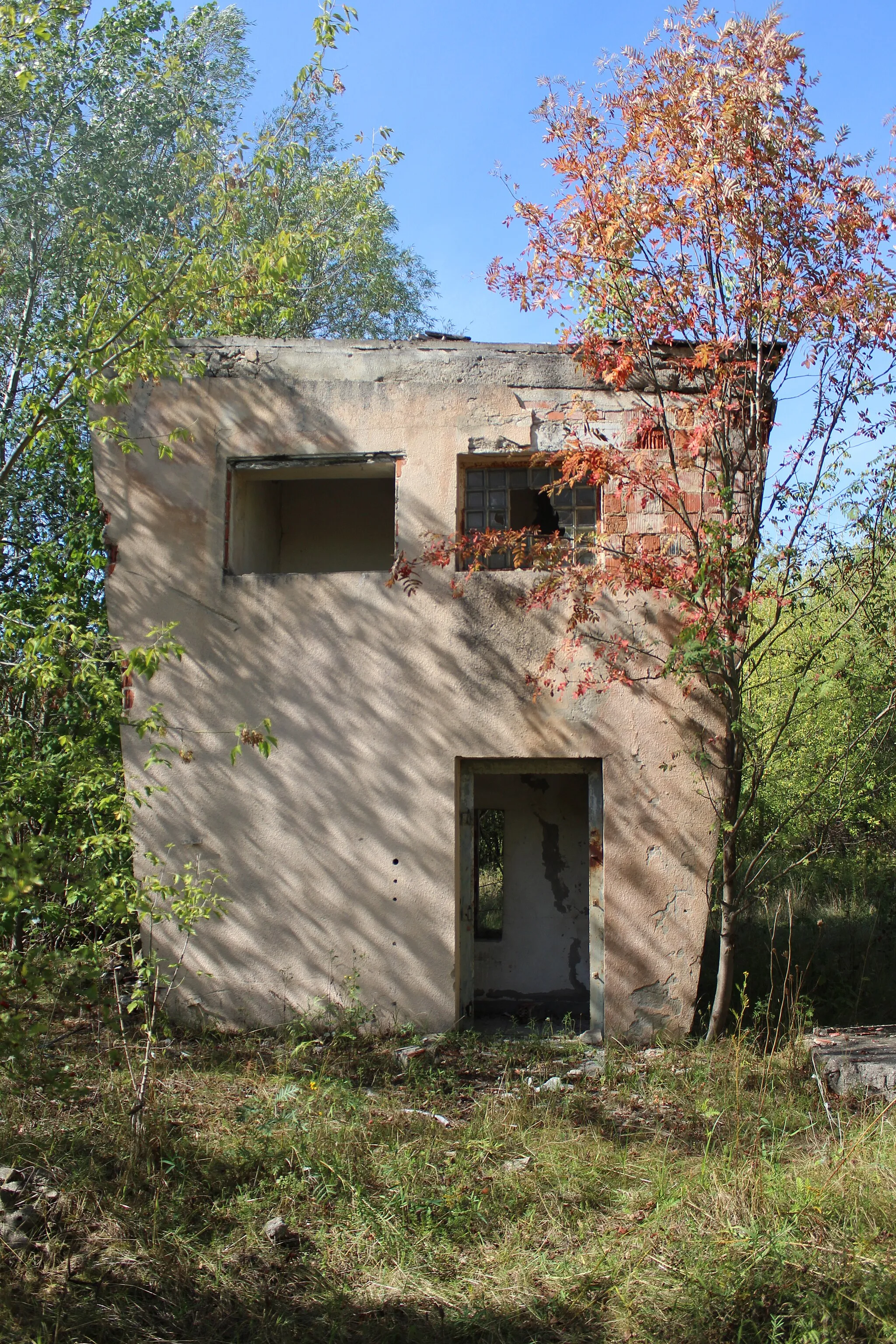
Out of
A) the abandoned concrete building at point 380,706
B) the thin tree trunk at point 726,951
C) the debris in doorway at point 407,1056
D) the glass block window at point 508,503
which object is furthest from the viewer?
the glass block window at point 508,503

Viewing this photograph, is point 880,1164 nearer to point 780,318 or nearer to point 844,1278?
point 844,1278

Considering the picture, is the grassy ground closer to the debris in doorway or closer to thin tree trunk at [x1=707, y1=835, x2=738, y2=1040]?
the debris in doorway

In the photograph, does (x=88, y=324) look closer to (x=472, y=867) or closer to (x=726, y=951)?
(x=472, y=867)

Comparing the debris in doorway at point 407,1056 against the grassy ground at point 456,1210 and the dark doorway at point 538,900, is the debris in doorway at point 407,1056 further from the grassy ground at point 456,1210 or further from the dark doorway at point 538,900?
the dark doorway at point 538,900

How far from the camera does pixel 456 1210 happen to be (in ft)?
13.4

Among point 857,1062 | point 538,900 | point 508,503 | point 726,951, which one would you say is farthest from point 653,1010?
point 508,503

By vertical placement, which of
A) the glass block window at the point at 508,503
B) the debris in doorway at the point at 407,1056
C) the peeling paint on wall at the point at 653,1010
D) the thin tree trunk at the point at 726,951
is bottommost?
the debris in doorway at the point at 407,1056

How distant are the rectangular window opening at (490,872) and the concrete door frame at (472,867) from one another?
6.17ft

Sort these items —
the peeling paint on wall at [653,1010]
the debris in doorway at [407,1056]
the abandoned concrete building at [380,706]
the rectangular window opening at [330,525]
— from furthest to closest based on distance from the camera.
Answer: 1. the rectangular window opening at [330,525]
2. the abandoned concrete building at [380,706]
3. the peeling paint on wall at [653,1010]
4. the debris in doorway at [407,1056]

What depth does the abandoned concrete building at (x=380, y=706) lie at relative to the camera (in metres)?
6.48

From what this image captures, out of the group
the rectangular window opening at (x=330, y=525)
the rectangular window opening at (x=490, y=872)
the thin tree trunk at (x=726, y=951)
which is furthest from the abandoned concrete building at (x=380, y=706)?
the rectangular window opening at (x=490, y=872)

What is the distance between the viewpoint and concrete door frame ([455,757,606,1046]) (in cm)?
653

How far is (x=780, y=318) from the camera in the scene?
602cm

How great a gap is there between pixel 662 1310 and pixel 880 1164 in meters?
1.30
